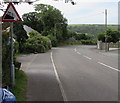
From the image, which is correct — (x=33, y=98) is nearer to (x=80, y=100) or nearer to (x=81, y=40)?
(x=80, y=100)

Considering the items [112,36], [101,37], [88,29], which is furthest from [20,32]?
[88,29]

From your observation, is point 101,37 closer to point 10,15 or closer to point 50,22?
point 50,22

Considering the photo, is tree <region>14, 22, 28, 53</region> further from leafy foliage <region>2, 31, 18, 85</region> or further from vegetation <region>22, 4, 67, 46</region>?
vegetation <region>22, 4, 67, 46</region>

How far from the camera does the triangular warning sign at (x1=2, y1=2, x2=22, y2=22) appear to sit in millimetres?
8391

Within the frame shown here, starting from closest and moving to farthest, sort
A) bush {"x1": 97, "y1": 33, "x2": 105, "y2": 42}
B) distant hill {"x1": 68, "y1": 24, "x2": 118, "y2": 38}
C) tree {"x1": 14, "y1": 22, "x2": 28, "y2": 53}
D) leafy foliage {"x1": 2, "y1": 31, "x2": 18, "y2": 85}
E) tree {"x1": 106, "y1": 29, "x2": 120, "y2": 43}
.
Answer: leafy foliage {"x1": 2, "y1": 31, "x2": 18, "y2": 85}
tree {"x1": 14, "y1": 22, "x2": 28, "y2": 53}
tree {"x1": 106, "y1": 29, "x2": 120, "y2": 43}
bush {"x1": 97, "y1": 33, "x2": 105, "y2": 42}
distant hill {"x1": 68, "y1": 24, "x2": 118, "y2": 38}

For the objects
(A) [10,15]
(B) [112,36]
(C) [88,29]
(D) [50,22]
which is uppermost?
(A) [10,15]

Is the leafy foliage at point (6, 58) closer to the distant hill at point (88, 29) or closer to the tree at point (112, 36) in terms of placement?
the tree at point (112, 36)

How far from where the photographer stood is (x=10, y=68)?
30.3 ft

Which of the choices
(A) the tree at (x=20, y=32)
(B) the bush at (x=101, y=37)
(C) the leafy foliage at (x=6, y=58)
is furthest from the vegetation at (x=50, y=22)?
(C) the leafy foliage at (x=6, y=58)

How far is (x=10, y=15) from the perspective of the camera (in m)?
8.52

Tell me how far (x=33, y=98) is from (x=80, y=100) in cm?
150

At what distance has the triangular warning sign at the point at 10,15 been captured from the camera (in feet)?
27.5

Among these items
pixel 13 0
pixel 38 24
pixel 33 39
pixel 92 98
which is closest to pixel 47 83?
pixel 92 98

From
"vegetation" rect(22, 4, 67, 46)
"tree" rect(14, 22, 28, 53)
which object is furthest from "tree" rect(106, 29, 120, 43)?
"tree" rect(14, 22, 28, 53)
